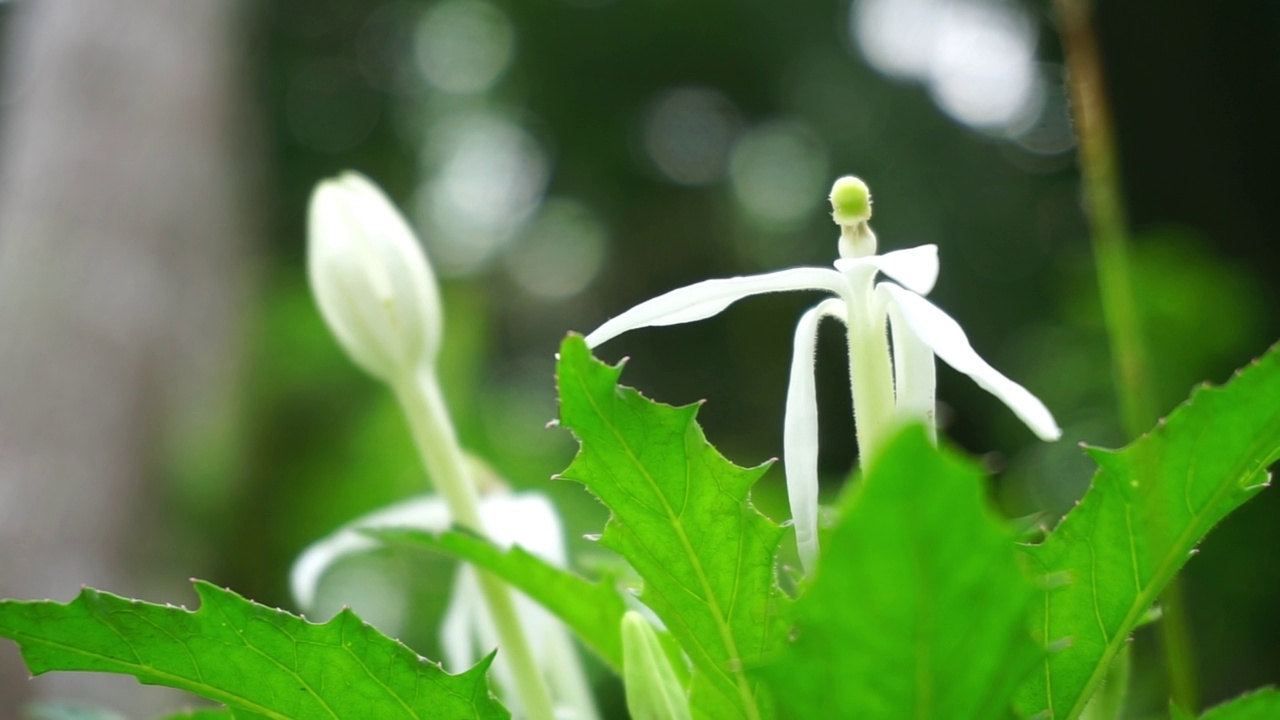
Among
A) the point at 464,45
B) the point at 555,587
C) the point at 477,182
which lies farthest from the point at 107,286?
the point at 464,45

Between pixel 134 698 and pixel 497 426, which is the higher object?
pixel 497 426

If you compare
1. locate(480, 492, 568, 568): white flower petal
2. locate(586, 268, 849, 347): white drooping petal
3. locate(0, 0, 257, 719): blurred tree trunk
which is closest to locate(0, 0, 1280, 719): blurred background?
locate(0, 0, 257, 719): blurred tree trunk

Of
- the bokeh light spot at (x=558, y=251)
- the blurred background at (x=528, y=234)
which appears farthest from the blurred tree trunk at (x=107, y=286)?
the bokeh light spot at (x=558, y=251)

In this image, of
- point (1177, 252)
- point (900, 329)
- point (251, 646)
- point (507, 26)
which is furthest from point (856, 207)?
point (507, 26)

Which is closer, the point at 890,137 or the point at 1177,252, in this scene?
the point at 1177,252

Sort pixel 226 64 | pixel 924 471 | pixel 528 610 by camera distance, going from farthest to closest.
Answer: pixel 226 64 < pixel 528 610 < pixel 924 471

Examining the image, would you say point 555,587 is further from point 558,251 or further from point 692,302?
point 558,251

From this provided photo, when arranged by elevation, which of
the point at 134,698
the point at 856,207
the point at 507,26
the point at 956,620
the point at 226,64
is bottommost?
the point at 956,620

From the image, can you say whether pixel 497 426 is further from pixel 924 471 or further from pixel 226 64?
pixel 924 471
